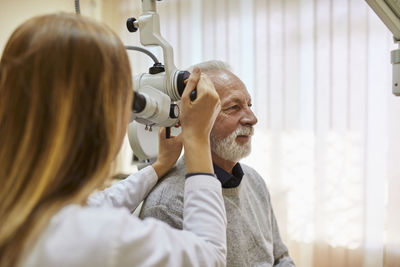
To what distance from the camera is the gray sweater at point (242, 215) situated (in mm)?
1093

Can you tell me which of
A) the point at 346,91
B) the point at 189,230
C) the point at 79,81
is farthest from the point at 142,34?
the point at 346,91

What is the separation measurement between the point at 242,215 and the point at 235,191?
9 cm

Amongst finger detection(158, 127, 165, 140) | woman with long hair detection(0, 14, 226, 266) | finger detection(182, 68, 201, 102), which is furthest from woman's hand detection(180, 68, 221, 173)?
finger detection(158, 127, 165, 140)

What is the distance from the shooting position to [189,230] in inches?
29.1

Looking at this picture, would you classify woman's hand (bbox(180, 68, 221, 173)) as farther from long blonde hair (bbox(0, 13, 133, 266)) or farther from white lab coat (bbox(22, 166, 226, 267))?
long blonde hair (bbox(0, 13, 133, 266))

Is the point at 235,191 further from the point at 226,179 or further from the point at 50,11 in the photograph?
the point at 50,11

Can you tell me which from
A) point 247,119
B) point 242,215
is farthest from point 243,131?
point 242,215

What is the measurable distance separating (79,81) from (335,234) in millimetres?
2168

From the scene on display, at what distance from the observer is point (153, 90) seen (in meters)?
0.92

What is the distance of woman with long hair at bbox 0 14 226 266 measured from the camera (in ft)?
1.81

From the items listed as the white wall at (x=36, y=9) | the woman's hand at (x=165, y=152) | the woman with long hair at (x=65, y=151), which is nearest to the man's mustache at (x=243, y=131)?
the woman's hand at (x=165, y=152)

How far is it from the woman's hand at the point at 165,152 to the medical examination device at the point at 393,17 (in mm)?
683

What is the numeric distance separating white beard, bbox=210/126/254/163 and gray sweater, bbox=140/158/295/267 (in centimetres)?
11

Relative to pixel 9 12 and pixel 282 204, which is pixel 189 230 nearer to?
pixel 282 204
